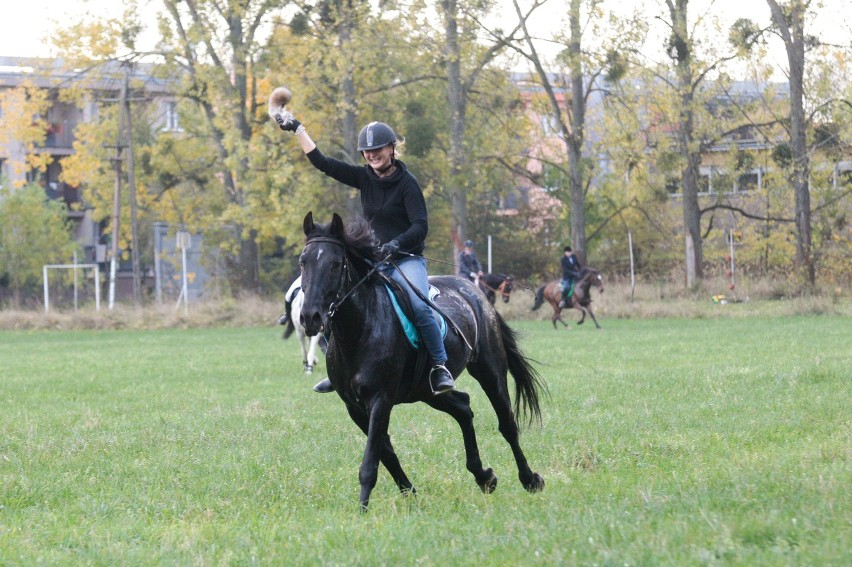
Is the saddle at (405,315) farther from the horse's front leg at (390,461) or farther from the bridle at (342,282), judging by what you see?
the horse's front leg at (390,461)

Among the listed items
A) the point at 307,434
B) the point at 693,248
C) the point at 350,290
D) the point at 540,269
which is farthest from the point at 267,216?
the point at 350,290

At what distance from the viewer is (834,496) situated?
6.91 meters

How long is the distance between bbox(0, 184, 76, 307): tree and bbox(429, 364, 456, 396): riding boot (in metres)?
60.2

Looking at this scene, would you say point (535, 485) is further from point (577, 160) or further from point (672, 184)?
point (672, 184)

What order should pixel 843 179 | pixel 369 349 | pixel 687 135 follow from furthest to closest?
1. pixel 843 179
2. pixel 687 135
3. pixel 369 349

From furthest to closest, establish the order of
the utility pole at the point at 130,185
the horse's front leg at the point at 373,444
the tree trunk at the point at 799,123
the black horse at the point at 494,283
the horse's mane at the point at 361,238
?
the utility pole at the point at 130,185
the tree trunk at the point at 799,123
the black horse at the point at 494,283
the horse's mane at the point at 361,238
the horse's front leg at the point at 373,444

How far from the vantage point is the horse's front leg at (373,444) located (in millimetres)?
7711

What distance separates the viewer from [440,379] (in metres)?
8.59

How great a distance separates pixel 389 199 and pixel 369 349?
4.38 ft

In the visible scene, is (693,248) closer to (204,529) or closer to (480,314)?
(480,314)

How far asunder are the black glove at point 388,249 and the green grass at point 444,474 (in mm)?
1664

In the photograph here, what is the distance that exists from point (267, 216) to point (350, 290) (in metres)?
42.0

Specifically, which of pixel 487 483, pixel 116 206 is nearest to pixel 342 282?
pixel 487 483

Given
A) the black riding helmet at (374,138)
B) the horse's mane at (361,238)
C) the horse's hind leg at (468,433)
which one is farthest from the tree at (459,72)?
the horse's mane at (361,238)
